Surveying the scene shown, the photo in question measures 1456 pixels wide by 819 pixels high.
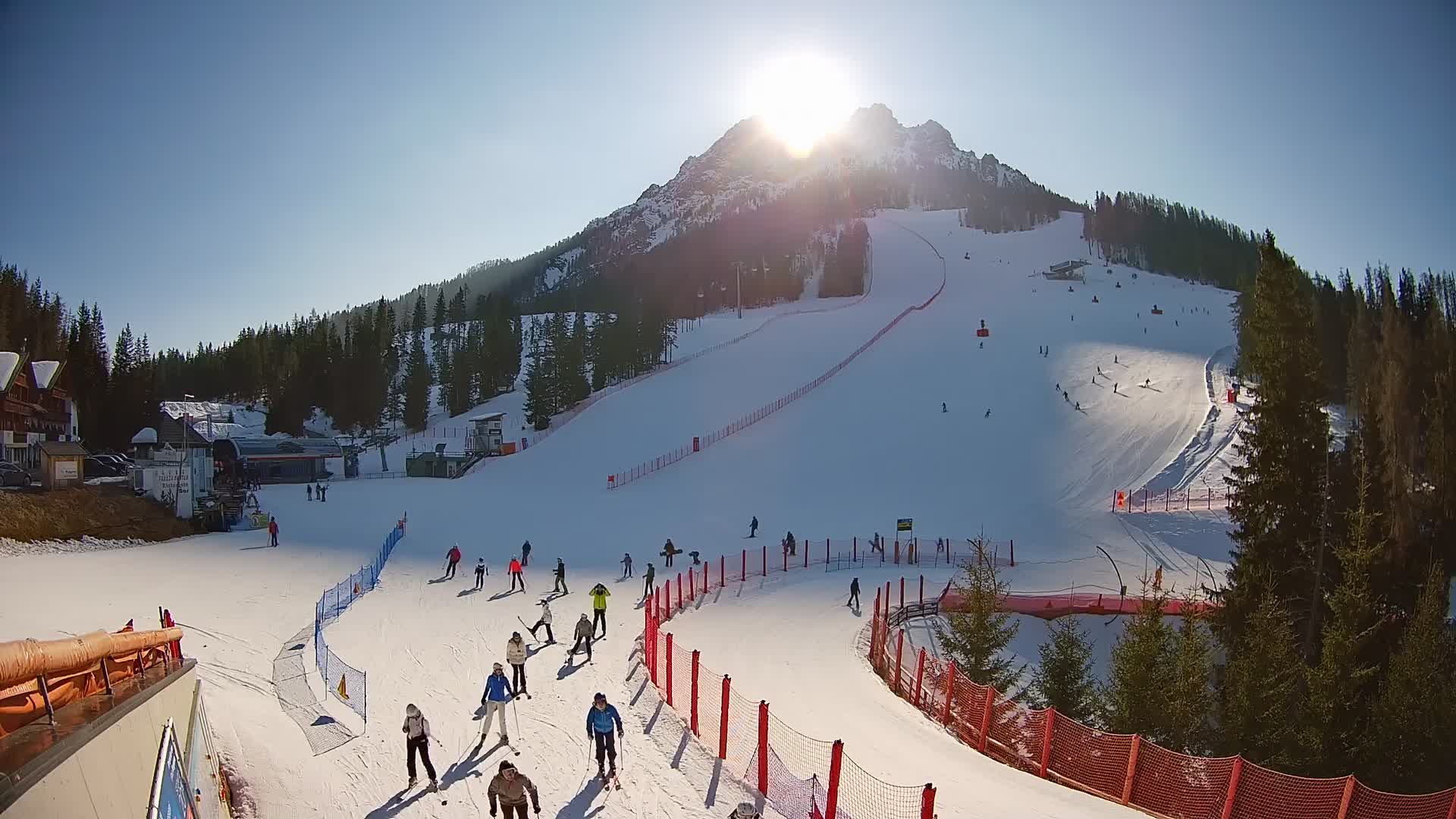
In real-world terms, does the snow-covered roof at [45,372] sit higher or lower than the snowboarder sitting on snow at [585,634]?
higher

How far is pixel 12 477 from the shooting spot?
3316 centimetres

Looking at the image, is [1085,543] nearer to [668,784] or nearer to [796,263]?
[668,784]

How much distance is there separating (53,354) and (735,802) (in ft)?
250

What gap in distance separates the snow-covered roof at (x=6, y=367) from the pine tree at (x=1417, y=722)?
188 ft

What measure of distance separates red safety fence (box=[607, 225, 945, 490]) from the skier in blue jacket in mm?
31747

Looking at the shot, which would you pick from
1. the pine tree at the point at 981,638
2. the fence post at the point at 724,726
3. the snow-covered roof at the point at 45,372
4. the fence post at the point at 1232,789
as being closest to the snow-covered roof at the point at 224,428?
the snow-covered roof at the point at 45,372

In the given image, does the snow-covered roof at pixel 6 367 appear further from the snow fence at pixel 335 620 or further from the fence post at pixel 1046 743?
the fence post at pixel 1046 743

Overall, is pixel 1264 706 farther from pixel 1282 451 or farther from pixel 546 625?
pixel 546 625

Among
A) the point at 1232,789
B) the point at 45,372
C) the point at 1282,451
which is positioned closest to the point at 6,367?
the point at 45,372

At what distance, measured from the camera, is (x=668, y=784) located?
1052 cm

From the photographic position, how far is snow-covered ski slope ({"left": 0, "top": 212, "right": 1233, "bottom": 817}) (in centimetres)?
1130

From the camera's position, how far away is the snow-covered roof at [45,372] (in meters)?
45.4

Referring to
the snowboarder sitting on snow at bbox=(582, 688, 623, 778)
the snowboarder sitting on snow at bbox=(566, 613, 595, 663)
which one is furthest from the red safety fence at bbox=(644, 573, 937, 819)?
the snowboarder sitting on snow at bbox=(566, 613, 595, 663)

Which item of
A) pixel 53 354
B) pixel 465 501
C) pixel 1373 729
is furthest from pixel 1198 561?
pixel 53 354
